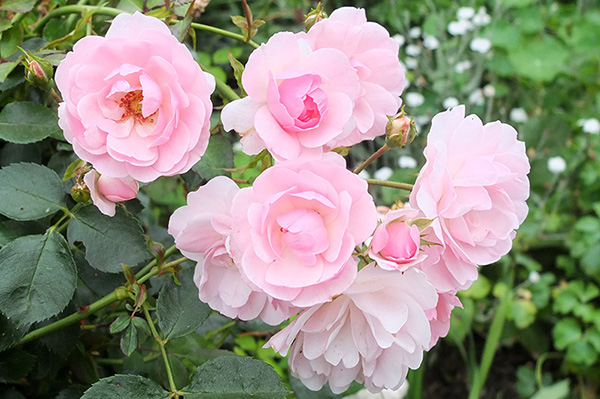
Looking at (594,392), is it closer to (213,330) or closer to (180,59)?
(213,330)

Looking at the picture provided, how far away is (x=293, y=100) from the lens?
19.0 inches

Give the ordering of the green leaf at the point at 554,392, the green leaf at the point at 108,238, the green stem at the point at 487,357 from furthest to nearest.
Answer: the green leaf at the point at 554,392 → the green stem at the point at 487,357 → the green leaf at the point at 108,238

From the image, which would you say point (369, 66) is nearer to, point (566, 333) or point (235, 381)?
point (235, 381)

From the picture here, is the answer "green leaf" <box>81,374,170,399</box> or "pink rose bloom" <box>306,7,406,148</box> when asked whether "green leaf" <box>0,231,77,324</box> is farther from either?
"pink rose bloom" <box>306,7,406,148</box>

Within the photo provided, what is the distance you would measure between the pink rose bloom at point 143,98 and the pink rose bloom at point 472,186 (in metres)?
0.18

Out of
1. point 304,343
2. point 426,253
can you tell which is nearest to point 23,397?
point 304,343

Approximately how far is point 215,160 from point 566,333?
165cm

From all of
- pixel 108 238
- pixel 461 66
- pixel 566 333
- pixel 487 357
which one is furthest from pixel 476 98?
pixel 108 238

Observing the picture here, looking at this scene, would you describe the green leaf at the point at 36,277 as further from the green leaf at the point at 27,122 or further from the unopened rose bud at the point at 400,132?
the unopened rose bud at the point at 400,132

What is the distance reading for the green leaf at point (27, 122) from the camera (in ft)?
1.96

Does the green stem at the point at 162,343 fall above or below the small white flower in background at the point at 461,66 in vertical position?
above

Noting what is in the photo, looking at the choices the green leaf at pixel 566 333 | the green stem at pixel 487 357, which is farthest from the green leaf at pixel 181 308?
the green leaf at pixel 566 333

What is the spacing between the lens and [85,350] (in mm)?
715

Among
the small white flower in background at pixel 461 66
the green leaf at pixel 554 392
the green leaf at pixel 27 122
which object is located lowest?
the green leaf at pixel 554 392
